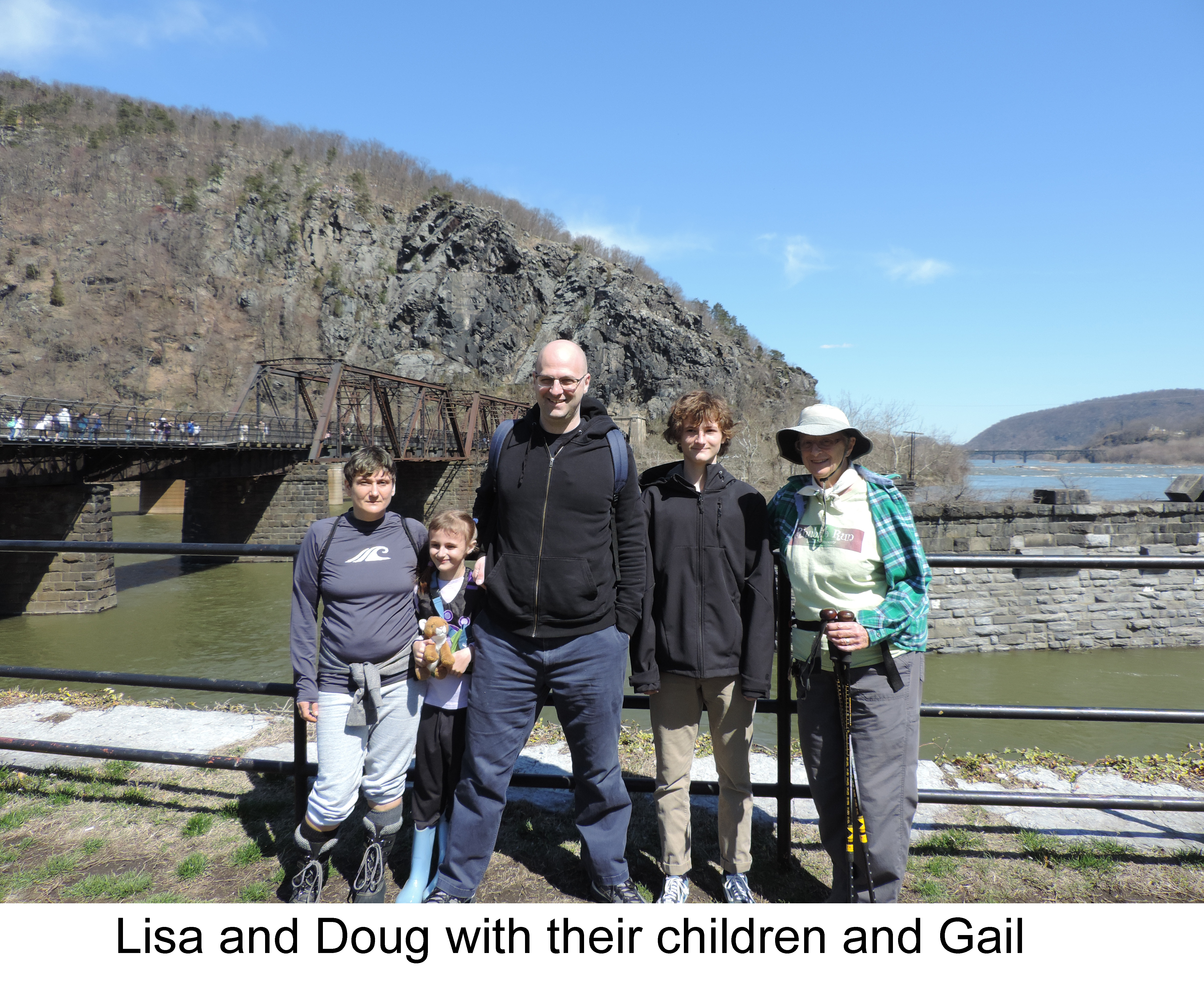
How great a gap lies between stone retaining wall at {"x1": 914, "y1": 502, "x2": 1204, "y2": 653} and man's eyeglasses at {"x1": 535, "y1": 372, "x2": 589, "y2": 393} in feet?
38.5

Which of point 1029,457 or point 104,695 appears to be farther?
point 1029,457

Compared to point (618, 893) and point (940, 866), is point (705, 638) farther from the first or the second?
point (940, 866)

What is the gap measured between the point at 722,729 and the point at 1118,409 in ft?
802

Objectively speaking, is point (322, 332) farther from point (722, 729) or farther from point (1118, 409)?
point (1118, 409)

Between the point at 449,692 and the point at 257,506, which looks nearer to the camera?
the point at 449,692

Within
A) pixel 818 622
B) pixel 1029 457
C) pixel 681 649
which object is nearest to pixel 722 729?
pixel 681 649

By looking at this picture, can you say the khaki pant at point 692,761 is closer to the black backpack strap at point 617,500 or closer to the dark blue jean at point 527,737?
the dark blue jean at point 527,737

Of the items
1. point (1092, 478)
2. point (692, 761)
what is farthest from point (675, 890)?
point (1092, 478)

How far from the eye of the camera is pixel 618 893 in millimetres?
2258

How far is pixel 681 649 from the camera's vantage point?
229cm

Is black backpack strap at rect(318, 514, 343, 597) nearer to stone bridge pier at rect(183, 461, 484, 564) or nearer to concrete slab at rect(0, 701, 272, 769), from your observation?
concrete slab at rect(0, 701, 272, 769)

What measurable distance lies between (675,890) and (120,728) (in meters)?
3.15

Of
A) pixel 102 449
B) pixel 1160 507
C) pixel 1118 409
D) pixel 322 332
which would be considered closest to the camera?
pixel 1160 507

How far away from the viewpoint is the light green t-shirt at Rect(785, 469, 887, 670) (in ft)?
7.23
